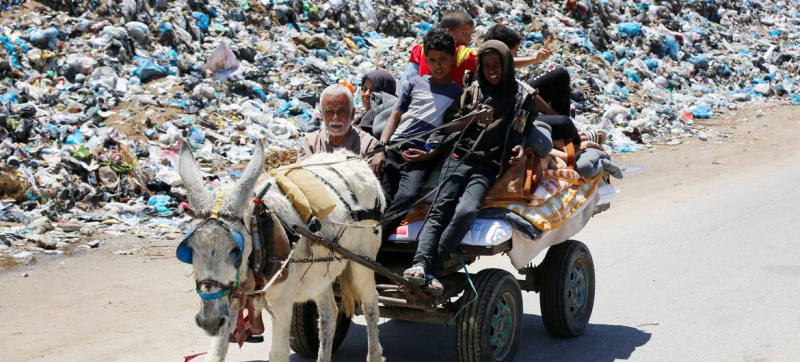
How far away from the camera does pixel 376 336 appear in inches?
222

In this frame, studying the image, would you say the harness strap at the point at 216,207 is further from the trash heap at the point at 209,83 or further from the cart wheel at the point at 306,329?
the cart wheel at the point at 306,329

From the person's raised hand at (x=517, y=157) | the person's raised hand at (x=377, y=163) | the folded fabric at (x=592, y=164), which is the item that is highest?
the person's raised hand at (x=517, y=157)

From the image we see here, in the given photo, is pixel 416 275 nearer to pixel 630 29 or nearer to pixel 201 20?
pixel 201 20

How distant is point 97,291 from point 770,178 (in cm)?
967

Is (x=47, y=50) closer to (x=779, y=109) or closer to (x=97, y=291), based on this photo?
(x=97, y=291)

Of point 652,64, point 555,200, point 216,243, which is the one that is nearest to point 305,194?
point 216,243

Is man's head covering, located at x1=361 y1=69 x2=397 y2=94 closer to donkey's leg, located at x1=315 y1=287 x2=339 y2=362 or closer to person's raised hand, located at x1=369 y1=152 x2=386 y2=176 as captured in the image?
person's raised hand, located at x1=369 y1=152 x2=386 y2=176

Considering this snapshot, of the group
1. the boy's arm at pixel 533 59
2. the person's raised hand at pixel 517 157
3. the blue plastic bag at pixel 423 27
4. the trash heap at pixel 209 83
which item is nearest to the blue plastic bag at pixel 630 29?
the trash heap at pixel 209 83

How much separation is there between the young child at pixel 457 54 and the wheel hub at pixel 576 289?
5.42 ft

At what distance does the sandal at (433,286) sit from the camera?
523 cm

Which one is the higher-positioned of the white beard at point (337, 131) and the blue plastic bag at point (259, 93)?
the white beard at point (337, 131)

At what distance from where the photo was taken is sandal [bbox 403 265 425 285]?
518 cm

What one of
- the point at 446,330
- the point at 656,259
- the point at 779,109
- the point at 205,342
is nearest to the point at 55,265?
the point at 205,342

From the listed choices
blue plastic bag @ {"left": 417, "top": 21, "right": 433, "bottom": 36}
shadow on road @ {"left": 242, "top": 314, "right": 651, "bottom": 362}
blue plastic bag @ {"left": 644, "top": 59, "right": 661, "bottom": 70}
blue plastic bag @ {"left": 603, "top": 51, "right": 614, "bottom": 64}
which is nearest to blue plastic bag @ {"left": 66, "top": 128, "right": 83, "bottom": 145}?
shadow on road @ {"left": 242, "top": 314, "right": 651, "bottom": 362}
